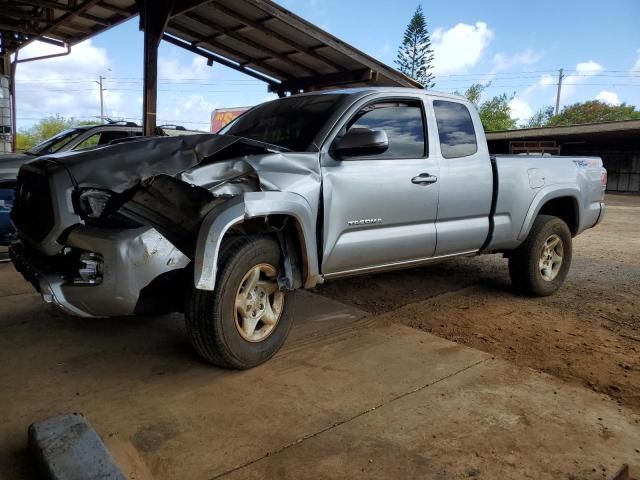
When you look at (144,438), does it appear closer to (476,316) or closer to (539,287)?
(476,316)

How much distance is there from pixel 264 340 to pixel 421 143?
2163 millimetres

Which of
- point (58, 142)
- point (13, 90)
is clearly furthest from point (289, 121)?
point (13, 90)

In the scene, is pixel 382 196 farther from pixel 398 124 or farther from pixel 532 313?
pixel 532 313

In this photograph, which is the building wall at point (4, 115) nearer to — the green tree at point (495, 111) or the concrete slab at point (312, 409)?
the concrete slab at point (312, 409)

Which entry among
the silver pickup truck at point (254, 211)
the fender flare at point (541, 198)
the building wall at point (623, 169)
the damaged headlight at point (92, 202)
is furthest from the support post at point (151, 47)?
the building wall at point (623, 169)

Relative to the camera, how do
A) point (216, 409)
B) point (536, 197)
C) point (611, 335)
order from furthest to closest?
1. point (536, 197)
2. point (611, 335)
3. point (216, 409)

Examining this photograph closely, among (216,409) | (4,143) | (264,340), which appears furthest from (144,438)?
(4,143)

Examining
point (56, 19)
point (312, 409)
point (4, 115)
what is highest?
A: point (56, 19)

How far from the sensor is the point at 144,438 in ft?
8.37

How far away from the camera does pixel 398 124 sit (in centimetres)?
420

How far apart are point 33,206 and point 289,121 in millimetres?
2008

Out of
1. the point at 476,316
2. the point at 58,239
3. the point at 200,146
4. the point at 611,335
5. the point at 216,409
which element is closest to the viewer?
the point at 216,409

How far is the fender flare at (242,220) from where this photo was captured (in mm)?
2789

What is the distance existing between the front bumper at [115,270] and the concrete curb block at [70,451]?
661 millimetres
